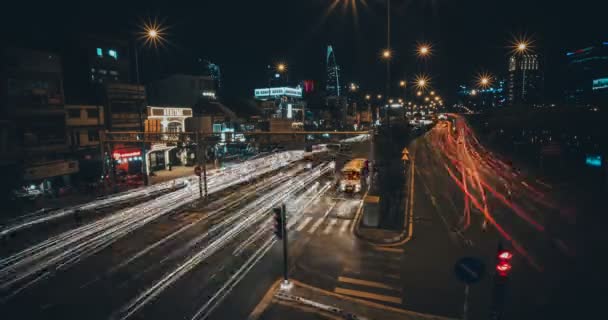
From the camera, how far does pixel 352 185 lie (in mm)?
25859

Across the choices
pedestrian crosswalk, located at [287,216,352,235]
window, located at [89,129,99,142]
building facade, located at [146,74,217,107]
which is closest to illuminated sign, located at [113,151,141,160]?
window, located at [89,129,99,142]

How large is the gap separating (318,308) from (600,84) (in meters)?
141

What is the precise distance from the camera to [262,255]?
562 inches

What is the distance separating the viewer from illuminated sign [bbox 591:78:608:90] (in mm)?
101750

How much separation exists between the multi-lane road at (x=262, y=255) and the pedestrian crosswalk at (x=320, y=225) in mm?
112

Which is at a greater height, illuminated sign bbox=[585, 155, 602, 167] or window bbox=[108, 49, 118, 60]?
window bbox=[108, 49, 118, 60]

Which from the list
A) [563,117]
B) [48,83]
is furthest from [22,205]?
[563,117]

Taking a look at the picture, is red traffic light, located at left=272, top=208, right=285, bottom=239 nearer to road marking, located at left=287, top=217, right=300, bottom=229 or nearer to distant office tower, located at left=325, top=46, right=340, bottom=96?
road marking, located at left=287, top=217, right=300, bottom=229

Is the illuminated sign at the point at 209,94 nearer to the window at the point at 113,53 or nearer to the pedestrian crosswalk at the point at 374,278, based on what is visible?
the window at the point at 113,53

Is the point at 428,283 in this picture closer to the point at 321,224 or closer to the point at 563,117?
the point at 321,224

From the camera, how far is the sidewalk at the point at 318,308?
9758 millimetres

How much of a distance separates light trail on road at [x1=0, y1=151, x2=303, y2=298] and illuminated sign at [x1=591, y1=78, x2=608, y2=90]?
133 m

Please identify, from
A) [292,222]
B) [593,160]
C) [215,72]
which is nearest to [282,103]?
[215,72]

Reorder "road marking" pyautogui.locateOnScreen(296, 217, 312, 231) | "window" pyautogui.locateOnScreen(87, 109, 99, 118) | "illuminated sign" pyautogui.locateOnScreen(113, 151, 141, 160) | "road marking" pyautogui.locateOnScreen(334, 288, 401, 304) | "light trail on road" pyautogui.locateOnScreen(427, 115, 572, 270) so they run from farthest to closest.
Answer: "illuminated sign" pyautogui.locateOnScreen(113, 151, 141, 160), "window" pyautogui.locateOnScreen(87, 109, 99, 118), "road marking" pyautogui.locateOnScreen(296, 217, 312, 231), "light trail on road" pyautogui.locateOnScreen(427, 115, 572, 270), "road marking" pyautogui.locateOnScreen(334, 288, 401, 304)
